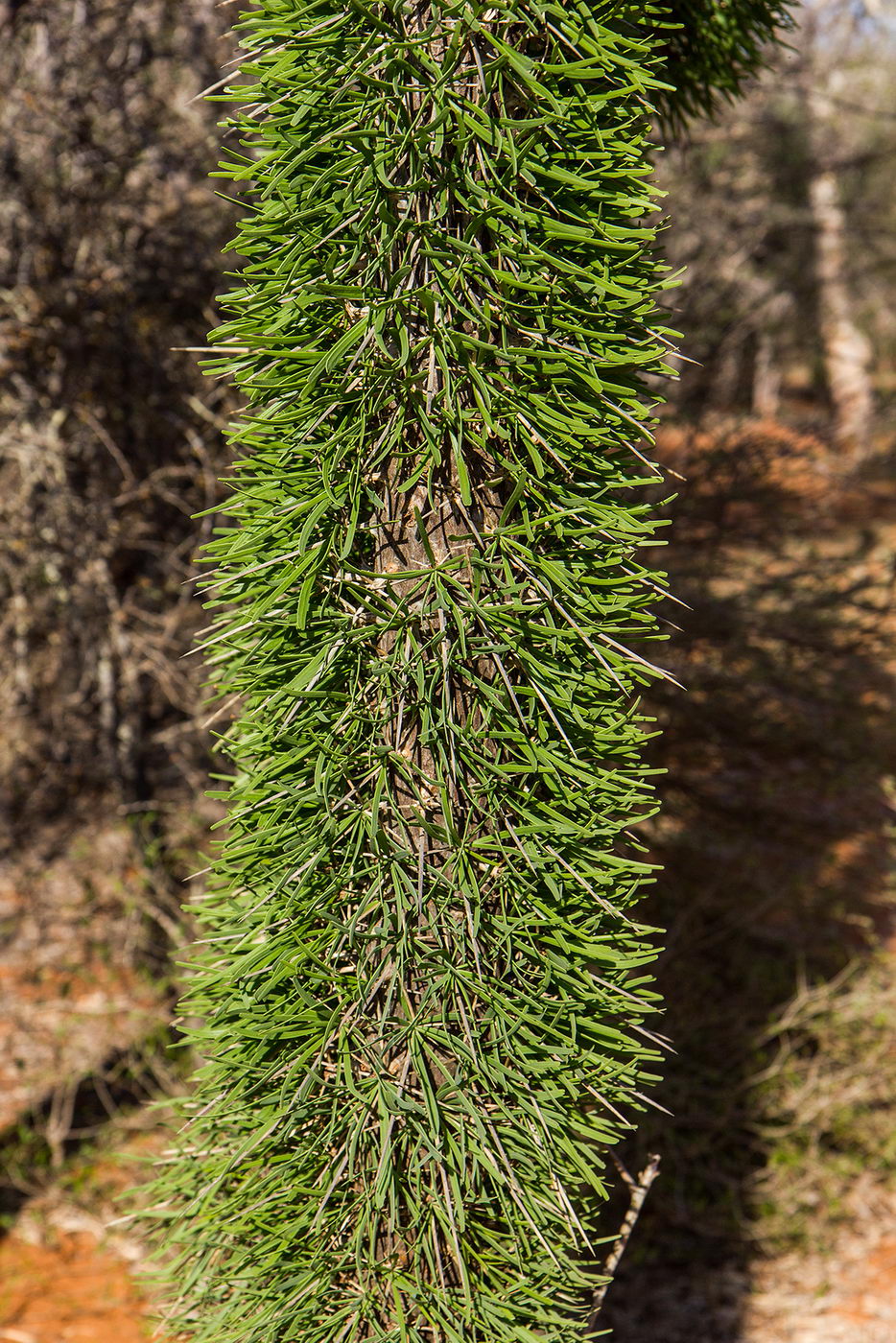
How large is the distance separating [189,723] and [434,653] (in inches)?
95.6

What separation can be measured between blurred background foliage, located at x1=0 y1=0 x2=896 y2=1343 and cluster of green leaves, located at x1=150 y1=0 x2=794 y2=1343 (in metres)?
1.93

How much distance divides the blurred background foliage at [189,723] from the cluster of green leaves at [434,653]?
6.34 feet

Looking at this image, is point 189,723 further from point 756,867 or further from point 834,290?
point 834,290

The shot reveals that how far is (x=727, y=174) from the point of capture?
6.74 meters

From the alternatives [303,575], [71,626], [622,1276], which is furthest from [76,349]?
[622,1276]

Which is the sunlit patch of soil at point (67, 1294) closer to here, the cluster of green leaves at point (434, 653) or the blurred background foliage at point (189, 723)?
the blurred background foliage at point (189, 723)

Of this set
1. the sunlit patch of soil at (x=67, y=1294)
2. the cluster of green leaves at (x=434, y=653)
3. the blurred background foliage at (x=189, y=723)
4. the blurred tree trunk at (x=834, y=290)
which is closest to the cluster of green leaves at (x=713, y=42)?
the blurred background foliage at (x=189, y=723)

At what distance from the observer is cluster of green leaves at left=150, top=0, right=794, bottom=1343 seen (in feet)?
4.25

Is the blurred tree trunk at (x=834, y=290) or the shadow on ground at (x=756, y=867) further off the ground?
the blurred tree trunk at (x=834, y=290)

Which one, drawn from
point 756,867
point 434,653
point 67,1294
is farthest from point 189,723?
point 756,867

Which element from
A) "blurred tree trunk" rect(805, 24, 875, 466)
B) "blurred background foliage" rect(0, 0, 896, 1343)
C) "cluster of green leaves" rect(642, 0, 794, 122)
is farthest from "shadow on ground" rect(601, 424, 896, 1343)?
"blurred tree trunk" rect(805, 24, 875, 466)

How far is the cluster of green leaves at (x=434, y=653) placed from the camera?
1297 millimetres

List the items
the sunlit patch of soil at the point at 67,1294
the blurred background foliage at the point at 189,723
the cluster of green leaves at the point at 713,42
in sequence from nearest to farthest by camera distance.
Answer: the cluster of green leaves at the point at 713,42
the sunlit patch of soil at the point at 67,1294
the blurred background foliage at the point at 189,723

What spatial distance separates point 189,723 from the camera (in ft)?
11.8
